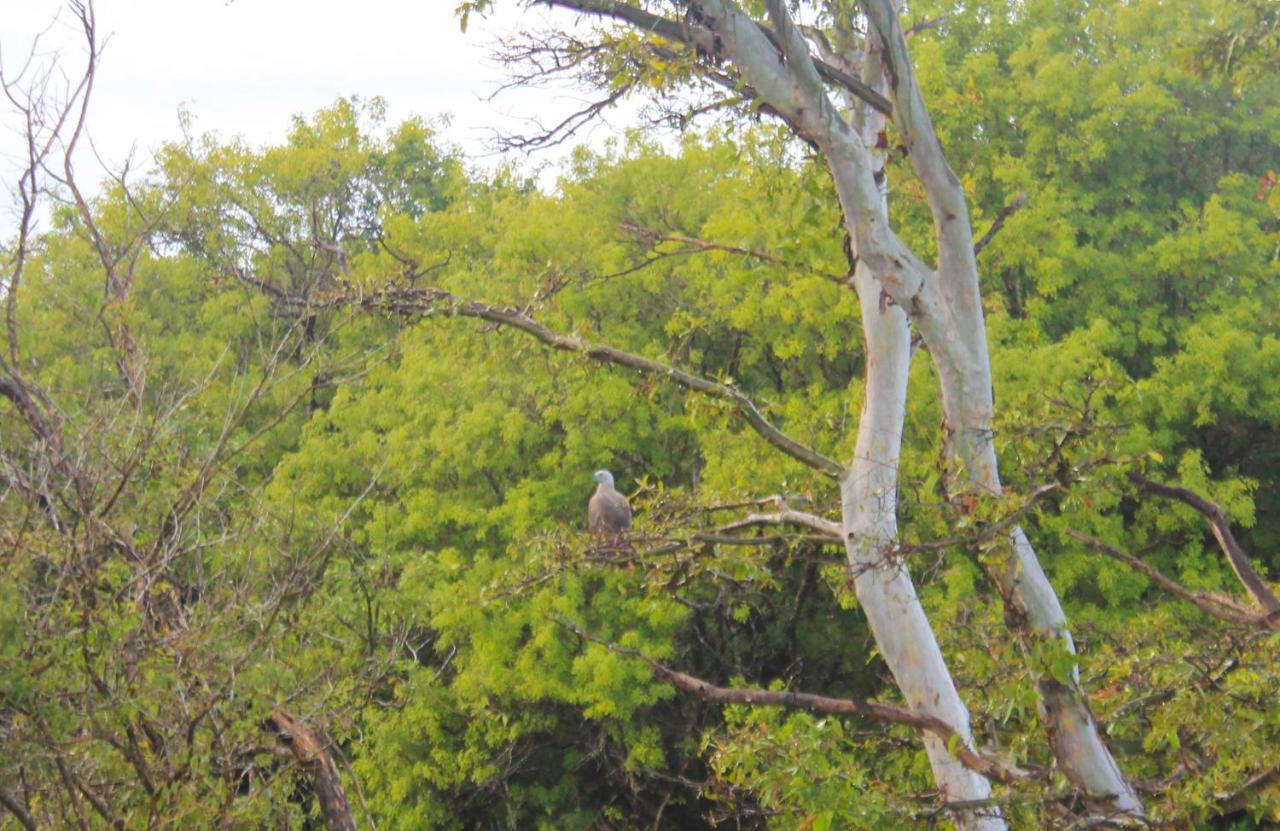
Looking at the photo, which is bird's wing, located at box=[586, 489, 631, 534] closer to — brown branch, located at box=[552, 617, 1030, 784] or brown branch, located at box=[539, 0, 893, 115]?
brown branch, located at box=[552, 617, 1030, 784]

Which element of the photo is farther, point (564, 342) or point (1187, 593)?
point (564, 342)

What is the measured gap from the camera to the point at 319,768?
6.48 metres

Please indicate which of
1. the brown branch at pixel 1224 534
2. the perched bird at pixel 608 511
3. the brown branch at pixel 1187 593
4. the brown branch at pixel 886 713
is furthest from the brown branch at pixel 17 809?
the perched bird at pixel 608 511

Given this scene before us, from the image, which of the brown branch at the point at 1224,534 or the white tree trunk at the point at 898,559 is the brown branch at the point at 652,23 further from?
the brown branch at the point at 1224,534

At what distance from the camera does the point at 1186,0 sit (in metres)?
22.1

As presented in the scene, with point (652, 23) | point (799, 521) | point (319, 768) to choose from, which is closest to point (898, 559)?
point (799, 521)

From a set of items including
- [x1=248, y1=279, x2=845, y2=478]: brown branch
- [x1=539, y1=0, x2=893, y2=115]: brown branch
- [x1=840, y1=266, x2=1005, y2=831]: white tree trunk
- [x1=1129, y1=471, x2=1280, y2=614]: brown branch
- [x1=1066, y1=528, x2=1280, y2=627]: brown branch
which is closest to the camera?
[x1=539, y1=0, x2=893, y2=115]: brown branch

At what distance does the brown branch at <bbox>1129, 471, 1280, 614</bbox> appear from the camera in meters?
5.81

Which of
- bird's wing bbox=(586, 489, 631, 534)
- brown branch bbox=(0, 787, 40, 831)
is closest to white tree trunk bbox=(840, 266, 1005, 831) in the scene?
brown branch bbox=(0, 787, 40, 831)

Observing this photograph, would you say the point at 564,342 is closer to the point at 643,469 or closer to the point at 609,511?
the point at 609,511

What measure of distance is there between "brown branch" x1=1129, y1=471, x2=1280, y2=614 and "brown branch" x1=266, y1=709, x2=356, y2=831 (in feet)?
12.5

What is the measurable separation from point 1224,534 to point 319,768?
423 centimetres

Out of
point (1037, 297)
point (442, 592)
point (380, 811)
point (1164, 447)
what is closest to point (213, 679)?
point (442, 592)

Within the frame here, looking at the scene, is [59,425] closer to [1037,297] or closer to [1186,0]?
[1037,297]
